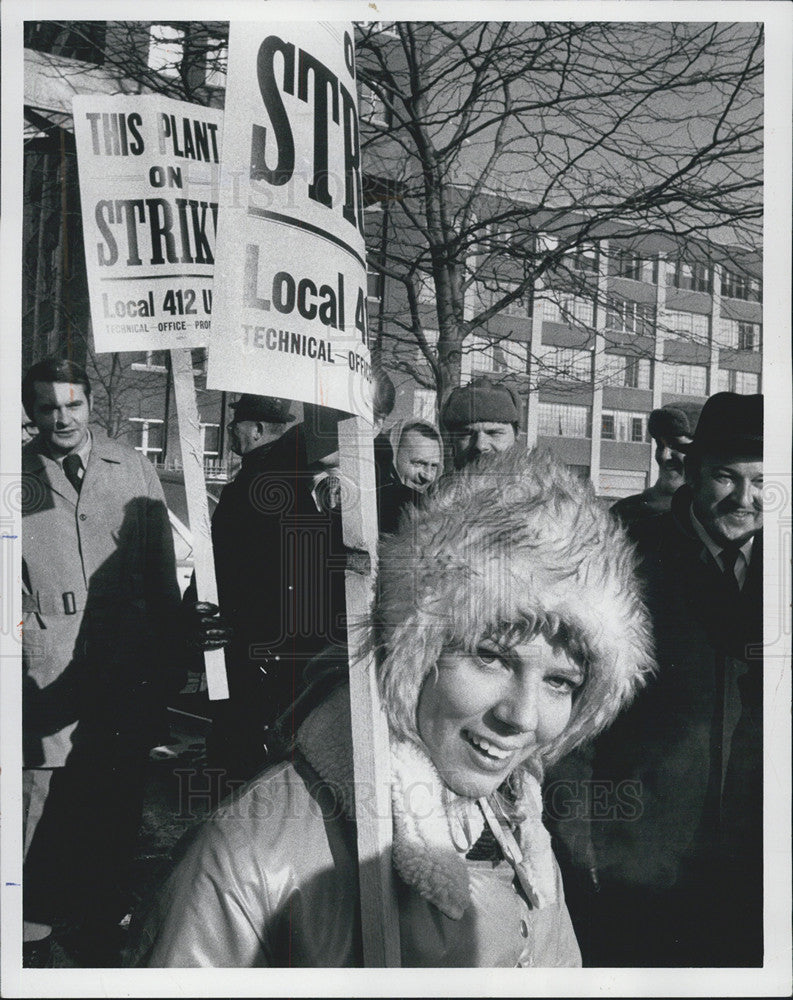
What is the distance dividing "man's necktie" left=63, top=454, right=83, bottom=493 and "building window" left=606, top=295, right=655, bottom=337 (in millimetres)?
1594

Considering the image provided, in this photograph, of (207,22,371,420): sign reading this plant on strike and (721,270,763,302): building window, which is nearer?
(207,22,371,420): sign reading this plant on strike

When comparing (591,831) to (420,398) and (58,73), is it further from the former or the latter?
(58,73)

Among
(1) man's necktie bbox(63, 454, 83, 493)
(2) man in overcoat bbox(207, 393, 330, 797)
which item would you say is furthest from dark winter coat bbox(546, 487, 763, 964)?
(1) man's necktie bbox(63, 454, 83, 493)

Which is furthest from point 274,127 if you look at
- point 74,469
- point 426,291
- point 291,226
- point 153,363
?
point 74,469

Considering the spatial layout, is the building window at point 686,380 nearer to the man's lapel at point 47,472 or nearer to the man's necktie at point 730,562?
the man's necktie at point 730,562

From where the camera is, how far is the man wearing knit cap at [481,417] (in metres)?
2.83

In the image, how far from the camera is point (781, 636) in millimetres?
2916

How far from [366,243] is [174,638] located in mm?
1278

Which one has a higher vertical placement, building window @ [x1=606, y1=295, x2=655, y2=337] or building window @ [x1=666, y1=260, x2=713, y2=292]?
building window @ [x1=666, y1=260, x2=713, y2=292]

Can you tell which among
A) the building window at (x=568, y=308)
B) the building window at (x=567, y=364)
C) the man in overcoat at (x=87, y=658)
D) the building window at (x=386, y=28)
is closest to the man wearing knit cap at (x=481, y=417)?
the building window at (x=567, y=364)

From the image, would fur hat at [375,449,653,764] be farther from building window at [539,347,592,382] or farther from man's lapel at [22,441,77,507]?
man's lapel at [22,441,77,507]

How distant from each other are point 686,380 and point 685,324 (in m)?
0.17

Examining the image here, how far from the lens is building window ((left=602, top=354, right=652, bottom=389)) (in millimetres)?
2891

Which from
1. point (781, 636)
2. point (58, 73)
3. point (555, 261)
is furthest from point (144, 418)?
point (781, 636)
